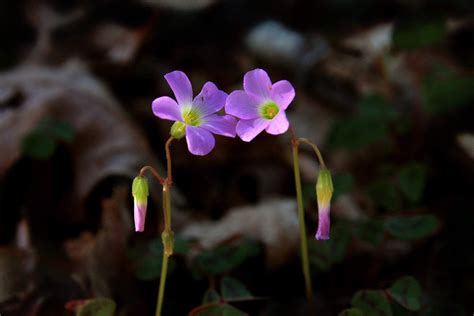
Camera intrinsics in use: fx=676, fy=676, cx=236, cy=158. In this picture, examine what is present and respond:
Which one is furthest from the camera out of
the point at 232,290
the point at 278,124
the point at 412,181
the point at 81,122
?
the point at 81,122

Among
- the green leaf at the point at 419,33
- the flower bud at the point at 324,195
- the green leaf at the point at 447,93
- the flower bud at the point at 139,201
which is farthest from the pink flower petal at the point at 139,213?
the green leaf at the point at 419,33

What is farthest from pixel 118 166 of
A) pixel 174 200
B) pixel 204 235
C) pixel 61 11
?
pixel 61 11

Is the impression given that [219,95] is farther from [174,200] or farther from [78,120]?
[78,120]

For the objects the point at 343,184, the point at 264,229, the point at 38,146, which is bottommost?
the point at 264,229

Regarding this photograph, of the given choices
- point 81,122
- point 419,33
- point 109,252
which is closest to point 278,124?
point 109,252

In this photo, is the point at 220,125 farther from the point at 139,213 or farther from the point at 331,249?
the point at 331,249

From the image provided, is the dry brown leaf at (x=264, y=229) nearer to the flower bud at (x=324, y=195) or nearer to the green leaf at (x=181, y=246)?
the green leaf at (x=181, y=246)
